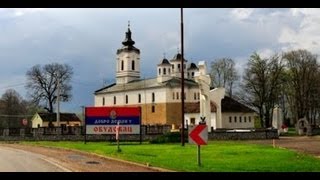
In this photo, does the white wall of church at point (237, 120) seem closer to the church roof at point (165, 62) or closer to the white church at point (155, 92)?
the white church at point (155, 92)

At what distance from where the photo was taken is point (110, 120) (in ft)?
123

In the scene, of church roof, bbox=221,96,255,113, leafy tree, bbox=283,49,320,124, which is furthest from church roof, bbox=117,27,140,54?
leafy tree, bbox=283,49,320,124

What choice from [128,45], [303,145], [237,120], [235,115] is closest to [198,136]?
[303,145]

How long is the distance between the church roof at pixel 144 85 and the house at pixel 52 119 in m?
21.2

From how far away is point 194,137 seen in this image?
731 inches

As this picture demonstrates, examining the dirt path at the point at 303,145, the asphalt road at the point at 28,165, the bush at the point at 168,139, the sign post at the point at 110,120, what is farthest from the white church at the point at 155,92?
the asphalt road at the point at 28,165

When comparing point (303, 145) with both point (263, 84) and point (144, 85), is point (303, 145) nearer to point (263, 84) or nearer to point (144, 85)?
point (263, 84)

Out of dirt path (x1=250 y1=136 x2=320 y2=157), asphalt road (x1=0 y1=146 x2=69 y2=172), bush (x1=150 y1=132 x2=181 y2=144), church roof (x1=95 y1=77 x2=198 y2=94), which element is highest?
church roof (x1=95 y1=77 x2=198 y2=94)

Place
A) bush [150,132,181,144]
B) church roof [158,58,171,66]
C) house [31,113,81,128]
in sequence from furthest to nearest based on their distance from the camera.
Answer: church roof [158,58,171,66] → house [31,113,81,128] → bush [150,132,181,144]

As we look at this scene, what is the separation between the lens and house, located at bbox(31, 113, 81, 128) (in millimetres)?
80250

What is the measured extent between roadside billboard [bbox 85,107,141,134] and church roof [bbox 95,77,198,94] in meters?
61.9

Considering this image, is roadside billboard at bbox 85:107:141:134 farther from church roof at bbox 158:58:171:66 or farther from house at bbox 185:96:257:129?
church roof at bbox 158:58:171:66

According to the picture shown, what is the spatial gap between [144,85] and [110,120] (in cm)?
6704
